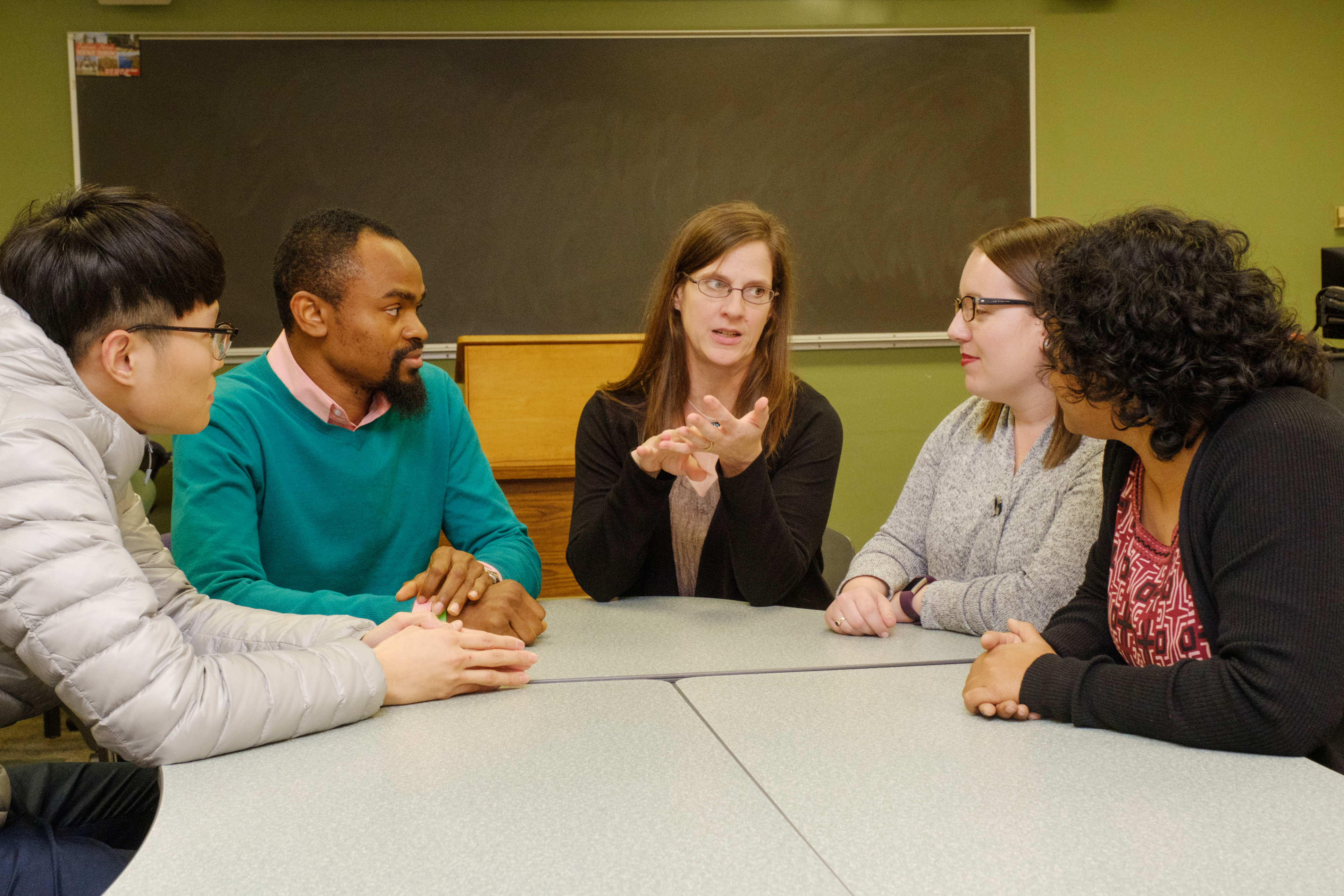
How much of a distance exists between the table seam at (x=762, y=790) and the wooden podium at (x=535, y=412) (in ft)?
5.39

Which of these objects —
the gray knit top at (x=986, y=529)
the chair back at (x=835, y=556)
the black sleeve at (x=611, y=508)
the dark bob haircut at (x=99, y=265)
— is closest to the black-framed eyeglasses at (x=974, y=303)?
the gray knit top at (x=986, y=529)

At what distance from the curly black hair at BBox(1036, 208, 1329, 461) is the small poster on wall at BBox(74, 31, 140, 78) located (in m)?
3.75

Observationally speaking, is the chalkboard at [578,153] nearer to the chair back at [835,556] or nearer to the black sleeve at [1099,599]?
the chair back at [835,556]

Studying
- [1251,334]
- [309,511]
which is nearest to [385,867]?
[1251,334]

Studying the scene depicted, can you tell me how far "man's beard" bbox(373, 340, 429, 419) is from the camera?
1830 mm

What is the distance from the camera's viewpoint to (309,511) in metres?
1.78

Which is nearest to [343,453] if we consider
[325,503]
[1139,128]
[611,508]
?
[325,503]

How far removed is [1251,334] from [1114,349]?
0.13m

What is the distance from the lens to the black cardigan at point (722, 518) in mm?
1646

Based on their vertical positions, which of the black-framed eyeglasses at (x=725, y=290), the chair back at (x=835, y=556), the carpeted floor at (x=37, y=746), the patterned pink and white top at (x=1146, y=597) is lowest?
the carpeted floor at (x=37, y=746)

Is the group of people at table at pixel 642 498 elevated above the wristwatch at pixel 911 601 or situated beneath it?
elevated above

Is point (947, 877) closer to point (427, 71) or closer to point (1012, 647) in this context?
point (1012, 647)

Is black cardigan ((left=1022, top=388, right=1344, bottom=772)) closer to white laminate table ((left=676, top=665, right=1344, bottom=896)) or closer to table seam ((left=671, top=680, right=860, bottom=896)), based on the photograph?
white laminate table ((left=676, top=665, right=1344, bottom=896))

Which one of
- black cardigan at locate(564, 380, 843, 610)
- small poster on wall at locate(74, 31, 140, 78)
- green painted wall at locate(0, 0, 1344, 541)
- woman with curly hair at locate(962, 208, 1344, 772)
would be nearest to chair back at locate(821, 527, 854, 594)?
black cardigan at locate(564, 380, 843, 610)
